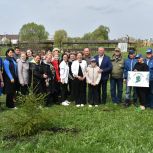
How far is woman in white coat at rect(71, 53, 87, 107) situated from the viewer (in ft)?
45.1

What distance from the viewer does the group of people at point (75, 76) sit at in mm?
13039

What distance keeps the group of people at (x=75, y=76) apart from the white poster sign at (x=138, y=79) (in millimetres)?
160

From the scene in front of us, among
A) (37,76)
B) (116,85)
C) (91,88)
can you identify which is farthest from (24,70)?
(116,85)

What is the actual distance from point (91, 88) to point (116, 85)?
964 millimetres

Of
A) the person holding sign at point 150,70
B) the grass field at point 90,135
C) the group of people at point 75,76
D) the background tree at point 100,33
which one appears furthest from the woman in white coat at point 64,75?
the background tree at point 100,33

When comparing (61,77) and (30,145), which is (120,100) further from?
(30,145)

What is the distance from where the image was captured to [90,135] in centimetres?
885

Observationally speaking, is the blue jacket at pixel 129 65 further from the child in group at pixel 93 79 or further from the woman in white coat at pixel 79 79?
the woman in white coat at pixel 79 79

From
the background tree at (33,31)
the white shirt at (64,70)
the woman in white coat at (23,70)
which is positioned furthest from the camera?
the background tree at (33,31)

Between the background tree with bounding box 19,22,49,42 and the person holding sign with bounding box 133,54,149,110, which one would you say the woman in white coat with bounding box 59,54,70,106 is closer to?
the person holding sign with bounding box 133,54,149,110

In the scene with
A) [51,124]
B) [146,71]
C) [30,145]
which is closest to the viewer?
[30,145]

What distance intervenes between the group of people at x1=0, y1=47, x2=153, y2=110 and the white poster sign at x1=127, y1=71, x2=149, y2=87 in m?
0.16

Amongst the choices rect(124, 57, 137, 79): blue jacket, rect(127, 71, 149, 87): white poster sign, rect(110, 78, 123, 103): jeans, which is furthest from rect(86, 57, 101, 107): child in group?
rect(127, 71, 149, 87): white poster sign

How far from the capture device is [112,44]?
45375mm
